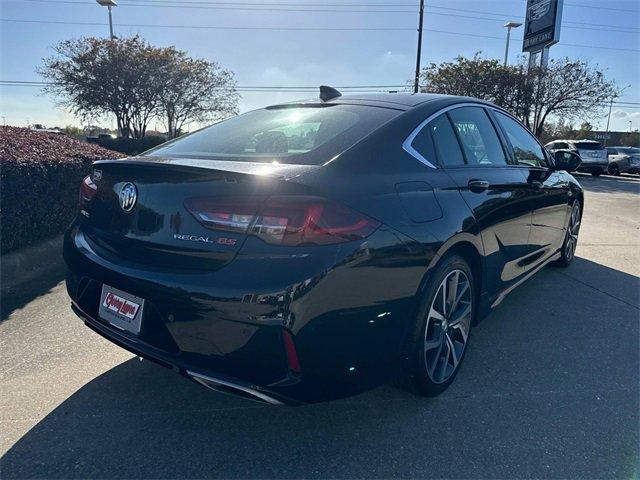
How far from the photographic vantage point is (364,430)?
7.79ft

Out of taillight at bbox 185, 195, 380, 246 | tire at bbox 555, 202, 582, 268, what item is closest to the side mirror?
tire at bbox 555, 202, 582, 268

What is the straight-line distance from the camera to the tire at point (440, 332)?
2365 millimetres

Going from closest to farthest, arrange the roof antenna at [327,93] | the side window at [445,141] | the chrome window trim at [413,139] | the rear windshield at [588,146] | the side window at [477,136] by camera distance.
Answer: the chrome window trim at [413,139], the side window at [445,141], the side window at [477,136], the roof antenna at [327,93], the rear windshield at [588,146]

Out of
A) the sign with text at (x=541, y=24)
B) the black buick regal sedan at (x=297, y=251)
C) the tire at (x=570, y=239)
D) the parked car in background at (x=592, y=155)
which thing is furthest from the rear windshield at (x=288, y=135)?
the sign with text at (x=541, y=24)

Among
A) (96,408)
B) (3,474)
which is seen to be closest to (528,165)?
(96,408)

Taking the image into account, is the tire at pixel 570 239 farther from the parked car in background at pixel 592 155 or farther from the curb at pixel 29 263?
the parked car in background at pixel 592 155

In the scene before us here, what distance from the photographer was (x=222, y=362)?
1959 mm

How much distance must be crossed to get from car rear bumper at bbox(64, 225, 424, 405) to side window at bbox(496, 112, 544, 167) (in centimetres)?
214

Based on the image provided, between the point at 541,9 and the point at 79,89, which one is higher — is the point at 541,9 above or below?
above

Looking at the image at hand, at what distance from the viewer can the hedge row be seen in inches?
174

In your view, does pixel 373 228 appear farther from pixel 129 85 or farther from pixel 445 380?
pixel 129 85

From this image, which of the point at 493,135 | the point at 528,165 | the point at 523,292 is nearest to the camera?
the point at 493,135

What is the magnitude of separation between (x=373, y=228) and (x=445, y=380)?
117 cm

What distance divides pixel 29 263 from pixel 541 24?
90.7 ft
